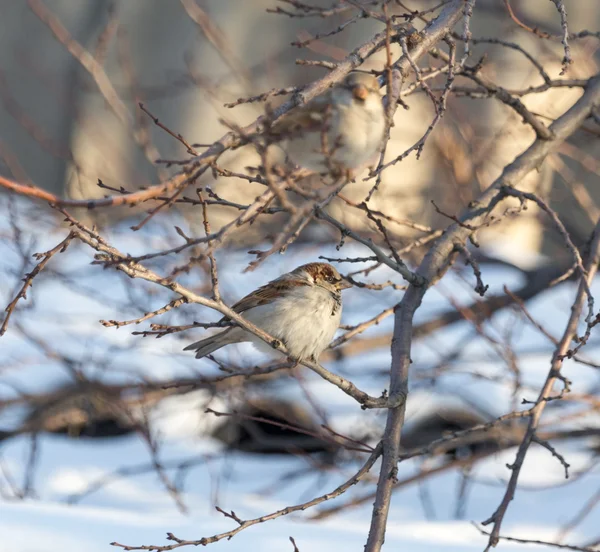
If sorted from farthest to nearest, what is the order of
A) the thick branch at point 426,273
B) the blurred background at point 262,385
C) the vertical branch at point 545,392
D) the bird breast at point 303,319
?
the blurred background at point 262,385, the bird breast at point 303,319, the vertical branch at point 545,392, the thick branch at point 426,273

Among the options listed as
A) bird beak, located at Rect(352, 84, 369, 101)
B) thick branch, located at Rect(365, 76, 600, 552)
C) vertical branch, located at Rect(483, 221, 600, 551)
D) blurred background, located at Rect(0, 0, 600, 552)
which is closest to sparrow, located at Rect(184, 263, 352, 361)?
thick branch, located at Rect(365, 76, 600, 552)

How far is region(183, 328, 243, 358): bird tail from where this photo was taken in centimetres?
351

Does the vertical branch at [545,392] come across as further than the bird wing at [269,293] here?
No

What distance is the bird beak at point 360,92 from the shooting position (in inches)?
91.1

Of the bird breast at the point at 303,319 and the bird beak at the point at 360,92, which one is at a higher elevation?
the bird breast at the point at 303,319

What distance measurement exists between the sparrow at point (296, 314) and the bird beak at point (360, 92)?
1203 mm

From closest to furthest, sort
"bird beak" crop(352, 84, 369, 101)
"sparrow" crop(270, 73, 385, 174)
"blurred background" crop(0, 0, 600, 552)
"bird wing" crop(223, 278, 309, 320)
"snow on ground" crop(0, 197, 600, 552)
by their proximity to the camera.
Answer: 1. "sparrow" crop(270, 73, 385, 174)
2. "bird beak" crop(352, 84, 369, 101)
3. "bird wing" crop(223, 278, 309, 320)
4. "blurred background" crop(0, 0, 600, 552)
5. "snow on ground" crop(0, 197, 600, 552)

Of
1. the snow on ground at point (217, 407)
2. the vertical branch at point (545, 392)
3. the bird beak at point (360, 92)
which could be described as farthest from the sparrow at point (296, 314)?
the snow on ground at point (217, 407)

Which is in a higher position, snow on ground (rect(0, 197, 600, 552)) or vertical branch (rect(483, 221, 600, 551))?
snow on ground (rect(0, 197, 600, 552))

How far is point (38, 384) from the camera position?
5934mm

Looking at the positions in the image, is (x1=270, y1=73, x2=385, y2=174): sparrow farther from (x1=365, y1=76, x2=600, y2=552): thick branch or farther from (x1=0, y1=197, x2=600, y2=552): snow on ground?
(x1=0, y1=197, x2=600, y2=552): snow on ground

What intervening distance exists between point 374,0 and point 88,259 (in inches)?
165

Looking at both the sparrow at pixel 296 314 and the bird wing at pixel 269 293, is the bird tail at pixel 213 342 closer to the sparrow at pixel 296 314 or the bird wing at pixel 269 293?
the sparrow at pixel 296 314

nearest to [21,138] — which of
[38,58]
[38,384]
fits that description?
[38,58]
